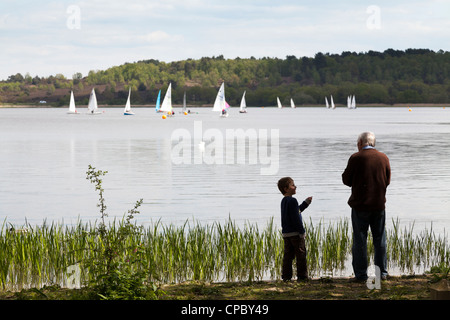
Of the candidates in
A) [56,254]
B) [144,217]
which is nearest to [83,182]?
[144,217]

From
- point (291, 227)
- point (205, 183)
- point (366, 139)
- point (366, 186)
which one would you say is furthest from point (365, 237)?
point (205, 183)

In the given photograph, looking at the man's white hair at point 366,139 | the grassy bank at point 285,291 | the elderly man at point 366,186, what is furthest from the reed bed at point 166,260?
the man's white hair at point 366,139

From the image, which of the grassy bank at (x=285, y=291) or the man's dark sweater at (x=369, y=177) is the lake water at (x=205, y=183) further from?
the man's dark sweater at (x=369, y=177)

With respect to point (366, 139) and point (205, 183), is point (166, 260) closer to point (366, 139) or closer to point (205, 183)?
point (366, 139)

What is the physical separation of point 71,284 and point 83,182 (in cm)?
2135

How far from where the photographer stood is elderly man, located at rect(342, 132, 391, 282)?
1014cm

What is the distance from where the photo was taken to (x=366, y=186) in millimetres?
10172

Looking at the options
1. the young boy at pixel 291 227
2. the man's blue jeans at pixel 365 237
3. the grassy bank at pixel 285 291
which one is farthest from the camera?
the young boy at pixel 291 227

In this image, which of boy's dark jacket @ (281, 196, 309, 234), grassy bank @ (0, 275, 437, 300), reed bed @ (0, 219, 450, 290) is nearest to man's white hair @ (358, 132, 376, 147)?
boy's dark jacket @ (281, 196, 309, 234)

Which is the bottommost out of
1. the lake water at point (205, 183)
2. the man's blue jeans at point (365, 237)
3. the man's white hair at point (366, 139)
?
the lake water at point (205, 183)

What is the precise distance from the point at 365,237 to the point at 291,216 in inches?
46.4

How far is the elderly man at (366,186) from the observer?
10.1 meters

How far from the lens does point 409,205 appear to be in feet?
81.5
